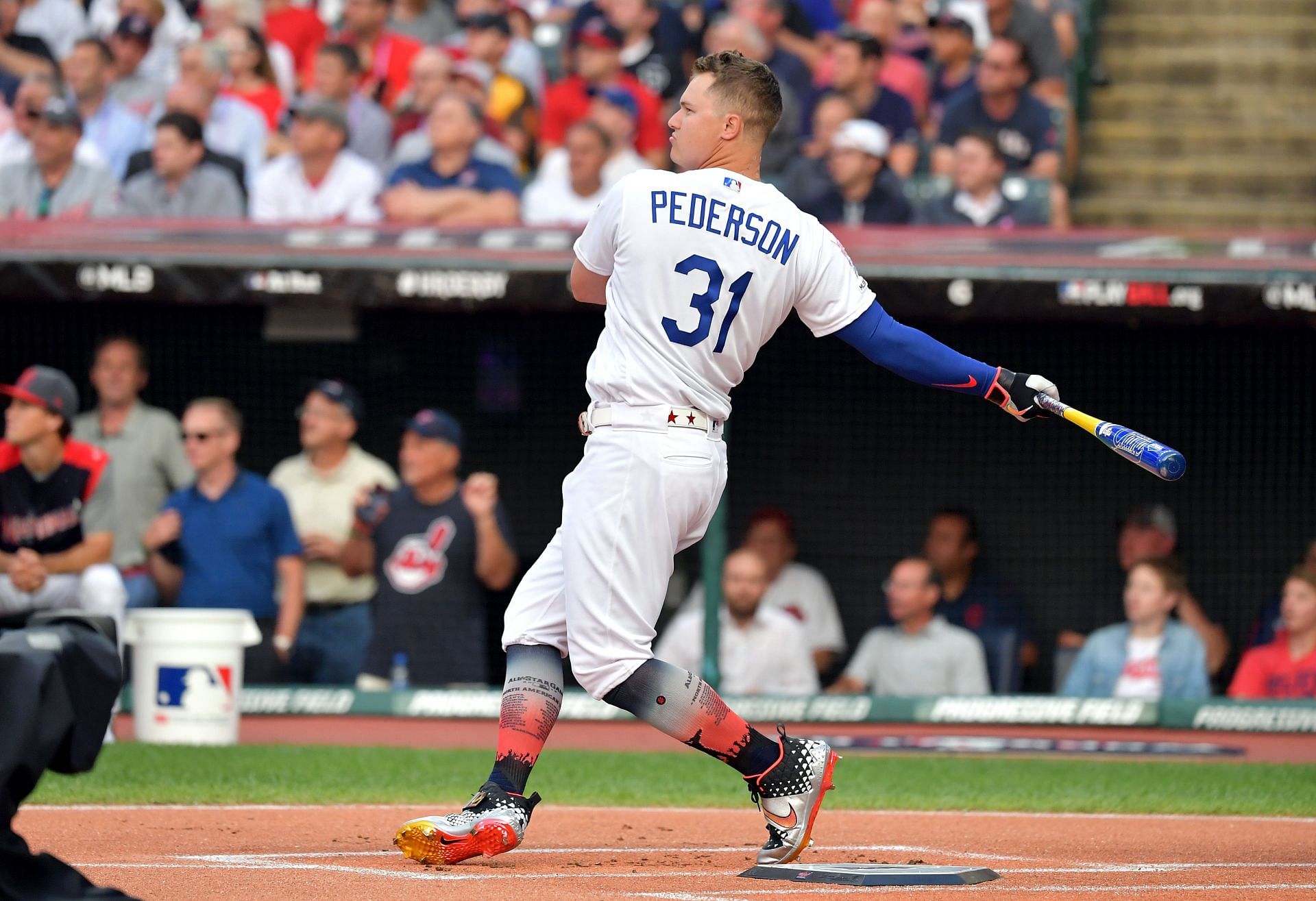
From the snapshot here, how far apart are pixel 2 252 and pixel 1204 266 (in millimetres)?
5387

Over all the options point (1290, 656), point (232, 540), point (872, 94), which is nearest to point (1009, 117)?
point (872, 94)

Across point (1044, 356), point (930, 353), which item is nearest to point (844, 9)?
point (1044, 356)

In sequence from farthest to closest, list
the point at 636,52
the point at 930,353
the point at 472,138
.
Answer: the point at 636,52 < the point at 472,138 < the point at 930,353

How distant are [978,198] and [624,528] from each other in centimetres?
557

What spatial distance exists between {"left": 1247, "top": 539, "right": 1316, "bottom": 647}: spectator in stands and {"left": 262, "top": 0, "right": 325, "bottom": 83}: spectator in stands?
6630mm

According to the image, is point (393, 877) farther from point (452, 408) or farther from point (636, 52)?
point (636, 52)

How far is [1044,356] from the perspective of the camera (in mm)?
9430

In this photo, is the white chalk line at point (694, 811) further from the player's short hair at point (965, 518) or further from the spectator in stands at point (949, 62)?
the spectator in stands at point (949, 62)

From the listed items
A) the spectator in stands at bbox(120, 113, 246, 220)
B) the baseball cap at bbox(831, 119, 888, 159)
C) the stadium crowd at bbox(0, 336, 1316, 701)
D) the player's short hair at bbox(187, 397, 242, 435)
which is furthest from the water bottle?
the baseball cap at bbox(831, 119, 888, 159)

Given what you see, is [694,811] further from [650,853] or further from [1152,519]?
[1152,519]

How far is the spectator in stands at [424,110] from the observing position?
9.84m

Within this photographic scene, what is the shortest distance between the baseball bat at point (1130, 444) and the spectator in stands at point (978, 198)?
199 inches

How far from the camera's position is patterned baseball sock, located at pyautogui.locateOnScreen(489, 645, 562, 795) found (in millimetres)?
4234

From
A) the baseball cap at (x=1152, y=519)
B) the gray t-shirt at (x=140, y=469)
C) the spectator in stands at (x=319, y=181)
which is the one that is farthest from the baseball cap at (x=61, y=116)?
the baseball cap at (x=1152, y=519)
